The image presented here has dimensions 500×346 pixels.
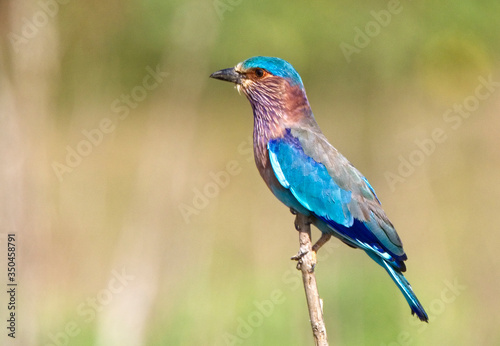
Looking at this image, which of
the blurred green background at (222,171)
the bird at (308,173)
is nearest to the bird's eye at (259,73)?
the bird at (308,173)

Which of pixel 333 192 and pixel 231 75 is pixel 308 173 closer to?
pixel 333 192

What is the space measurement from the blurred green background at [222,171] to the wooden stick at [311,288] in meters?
1.39

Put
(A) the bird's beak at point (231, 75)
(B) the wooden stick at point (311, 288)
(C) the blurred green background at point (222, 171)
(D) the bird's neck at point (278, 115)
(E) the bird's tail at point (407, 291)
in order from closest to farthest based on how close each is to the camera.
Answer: (B) the wooden stick at point (311, 288)
(E) the bird's tail at point (407, 291)
(D) the bird's neck at point (278, 115)
(A) the bird's beak at point (231, 75)
(C) the blurred green background at point (222, 171)

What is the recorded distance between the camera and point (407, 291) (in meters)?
3.74

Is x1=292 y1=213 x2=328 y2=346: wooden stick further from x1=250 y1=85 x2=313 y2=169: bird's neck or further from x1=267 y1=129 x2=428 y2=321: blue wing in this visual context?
x1=250 y1=85 x2=313 y2=169: bird's neck

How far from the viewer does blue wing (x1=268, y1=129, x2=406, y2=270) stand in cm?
391

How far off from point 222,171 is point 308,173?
13.7ft

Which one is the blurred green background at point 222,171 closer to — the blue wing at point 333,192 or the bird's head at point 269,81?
the bird's head at point 269,81

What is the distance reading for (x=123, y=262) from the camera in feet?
17.3

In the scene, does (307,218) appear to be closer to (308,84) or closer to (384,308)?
(384,308)

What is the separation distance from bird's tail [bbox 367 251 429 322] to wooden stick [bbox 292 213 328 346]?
439mm

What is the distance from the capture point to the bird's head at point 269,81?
4.35 m

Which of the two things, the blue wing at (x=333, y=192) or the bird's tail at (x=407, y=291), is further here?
the blue wing at (x=333, y=192)

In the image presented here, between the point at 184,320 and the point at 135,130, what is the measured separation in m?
4.37
